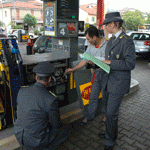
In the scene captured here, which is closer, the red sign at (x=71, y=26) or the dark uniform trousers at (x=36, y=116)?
the dark uniform trousers at (x=36, y=116)

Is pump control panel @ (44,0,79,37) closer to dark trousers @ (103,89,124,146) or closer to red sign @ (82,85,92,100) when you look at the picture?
red sign @ (82,85,92,100)

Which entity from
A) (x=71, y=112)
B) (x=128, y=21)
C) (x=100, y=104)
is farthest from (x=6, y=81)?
(x=128, y=21)

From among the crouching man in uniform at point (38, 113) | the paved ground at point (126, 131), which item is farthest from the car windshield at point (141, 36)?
the crouching man in uniform at point (38, 113)

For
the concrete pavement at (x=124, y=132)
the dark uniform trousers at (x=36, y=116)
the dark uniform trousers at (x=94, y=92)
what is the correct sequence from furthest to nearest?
the dark uniform trousers at (x=94, y=92) → the concrete pavement at (x=124, y=132) → the dark uniform trousers at (x=36, y=116)

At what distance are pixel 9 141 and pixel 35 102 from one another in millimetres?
1423

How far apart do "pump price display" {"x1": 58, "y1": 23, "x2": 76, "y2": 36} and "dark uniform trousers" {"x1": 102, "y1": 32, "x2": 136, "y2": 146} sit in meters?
1.31

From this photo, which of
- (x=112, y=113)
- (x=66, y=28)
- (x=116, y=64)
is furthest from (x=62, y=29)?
(x=112, y=113)

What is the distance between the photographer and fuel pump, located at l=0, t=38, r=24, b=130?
286 centimetres

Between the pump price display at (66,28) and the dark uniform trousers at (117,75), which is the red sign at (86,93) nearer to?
the dark uniform trousers at (117,75)

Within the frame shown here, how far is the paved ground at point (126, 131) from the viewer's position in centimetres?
303

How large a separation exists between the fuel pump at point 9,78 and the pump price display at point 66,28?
42.7 inches

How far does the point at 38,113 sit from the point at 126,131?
7.11 ft

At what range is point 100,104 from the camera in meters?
4.03

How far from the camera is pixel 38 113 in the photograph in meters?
1.91
